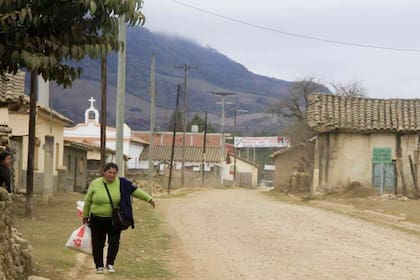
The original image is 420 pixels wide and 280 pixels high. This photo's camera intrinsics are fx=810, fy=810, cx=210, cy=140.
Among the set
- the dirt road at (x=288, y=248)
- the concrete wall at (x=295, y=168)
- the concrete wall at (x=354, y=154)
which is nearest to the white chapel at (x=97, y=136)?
the concrete wall at (x=295, y=168)

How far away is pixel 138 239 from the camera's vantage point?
686 inches

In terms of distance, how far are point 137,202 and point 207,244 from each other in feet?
54.0

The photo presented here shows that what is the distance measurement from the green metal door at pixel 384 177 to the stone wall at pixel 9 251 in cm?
2593

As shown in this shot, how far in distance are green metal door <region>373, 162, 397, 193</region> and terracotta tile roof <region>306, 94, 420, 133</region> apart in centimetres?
153

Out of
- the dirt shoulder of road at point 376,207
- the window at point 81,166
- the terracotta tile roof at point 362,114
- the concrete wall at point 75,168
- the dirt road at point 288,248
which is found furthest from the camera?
the window at point 81,166

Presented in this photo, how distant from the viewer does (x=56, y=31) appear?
25.8ft

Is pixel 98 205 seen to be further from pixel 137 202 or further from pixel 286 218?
pixel 137 202

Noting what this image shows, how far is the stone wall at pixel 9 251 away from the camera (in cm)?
851

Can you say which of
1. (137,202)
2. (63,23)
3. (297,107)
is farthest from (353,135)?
(297,107)

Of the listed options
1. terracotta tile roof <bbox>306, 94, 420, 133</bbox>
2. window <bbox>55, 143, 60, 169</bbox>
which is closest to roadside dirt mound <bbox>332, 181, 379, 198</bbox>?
terracotta tile roof <bbox>306, 94, 420, 133</bbox>

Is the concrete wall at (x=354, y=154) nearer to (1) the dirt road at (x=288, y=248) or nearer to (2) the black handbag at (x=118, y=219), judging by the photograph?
(1) the dirt road at (x=288, y=248)

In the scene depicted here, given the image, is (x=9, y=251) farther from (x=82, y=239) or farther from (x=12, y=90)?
(x=12, y=90)

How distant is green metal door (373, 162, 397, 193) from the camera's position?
34031mm

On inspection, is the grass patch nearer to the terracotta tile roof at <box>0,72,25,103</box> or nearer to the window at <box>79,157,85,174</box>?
the terracotta tile roof at <box>0,72,25,103</box>
